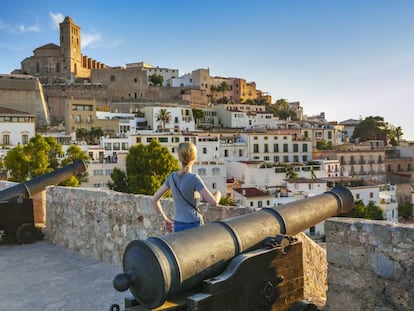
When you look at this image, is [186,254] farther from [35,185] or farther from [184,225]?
[35,185]

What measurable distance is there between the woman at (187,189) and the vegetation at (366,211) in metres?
34.1

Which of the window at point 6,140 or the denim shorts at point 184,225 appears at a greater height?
the window at point 6,140

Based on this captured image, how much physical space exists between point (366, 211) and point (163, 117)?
31600mm

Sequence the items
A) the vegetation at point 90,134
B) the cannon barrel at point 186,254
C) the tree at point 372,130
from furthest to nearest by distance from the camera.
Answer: the tree at point 372,130 → the vegetation at point 90,134 → the cannon barrel at point 186,254

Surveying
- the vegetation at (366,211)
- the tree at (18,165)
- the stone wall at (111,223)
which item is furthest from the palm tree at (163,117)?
the stone wall at (111,223)

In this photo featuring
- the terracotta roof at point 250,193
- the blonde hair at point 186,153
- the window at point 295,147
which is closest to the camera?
the blonde hair at point 186,153

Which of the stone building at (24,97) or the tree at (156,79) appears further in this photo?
the tree at (156,79)

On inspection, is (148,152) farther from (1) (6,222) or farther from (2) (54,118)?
(2) (54,118)

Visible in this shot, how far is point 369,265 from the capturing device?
3.41 metres

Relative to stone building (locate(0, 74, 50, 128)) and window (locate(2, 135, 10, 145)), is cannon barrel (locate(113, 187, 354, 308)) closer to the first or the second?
window (locate(2, 135, 10, 145))

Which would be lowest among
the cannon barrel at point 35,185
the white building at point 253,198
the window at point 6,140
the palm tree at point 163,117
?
the white building at point 253,198

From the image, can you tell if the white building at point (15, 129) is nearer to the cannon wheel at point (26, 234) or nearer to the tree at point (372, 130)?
the cannon wheel at point (26, 234)

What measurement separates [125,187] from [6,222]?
88.3ft

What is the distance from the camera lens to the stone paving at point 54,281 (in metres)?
4.59
